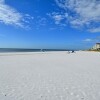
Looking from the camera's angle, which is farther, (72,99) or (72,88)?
(72,88)

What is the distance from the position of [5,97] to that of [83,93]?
9.68ft

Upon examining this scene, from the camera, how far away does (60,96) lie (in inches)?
211

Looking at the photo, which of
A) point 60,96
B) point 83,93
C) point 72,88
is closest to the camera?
point 60,96

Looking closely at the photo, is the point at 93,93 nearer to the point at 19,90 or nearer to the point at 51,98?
the point at 51,98

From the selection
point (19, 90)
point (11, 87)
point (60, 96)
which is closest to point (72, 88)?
point (60, 96)

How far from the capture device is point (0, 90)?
19.4 ft

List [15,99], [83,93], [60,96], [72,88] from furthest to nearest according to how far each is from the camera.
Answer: [72,88], [83,93], [60,96], [15,99]

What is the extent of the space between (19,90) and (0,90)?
77 cm

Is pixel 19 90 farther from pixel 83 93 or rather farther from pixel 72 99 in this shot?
pixel 83 93

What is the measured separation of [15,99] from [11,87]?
4.83 ft

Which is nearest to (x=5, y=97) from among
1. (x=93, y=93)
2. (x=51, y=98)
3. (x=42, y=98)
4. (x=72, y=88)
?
(x=42, y=98)

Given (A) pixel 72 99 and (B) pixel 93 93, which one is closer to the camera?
(A) pixel 72 99

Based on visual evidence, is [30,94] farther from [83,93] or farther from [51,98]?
[83,93]

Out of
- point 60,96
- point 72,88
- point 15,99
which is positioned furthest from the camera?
point 72,88
